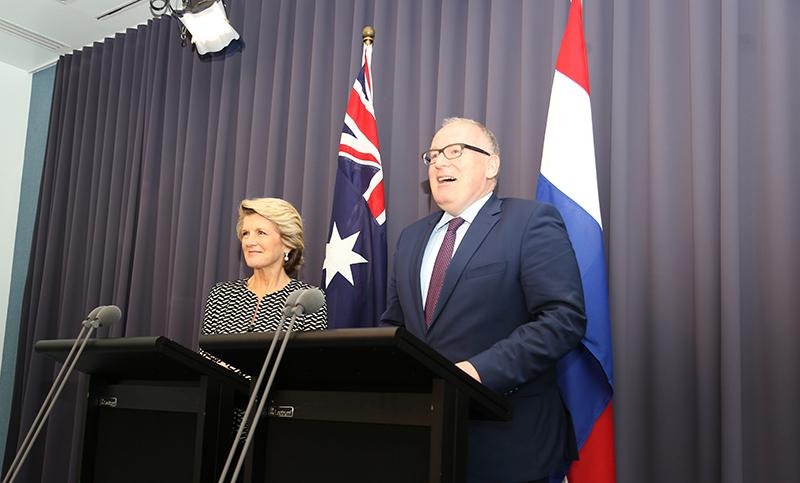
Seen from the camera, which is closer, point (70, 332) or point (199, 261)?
point (199, 261)

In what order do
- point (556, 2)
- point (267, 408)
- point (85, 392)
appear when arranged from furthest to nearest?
point (556, 2) → point (85, 392) → point (267, 408)

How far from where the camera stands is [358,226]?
3.52m

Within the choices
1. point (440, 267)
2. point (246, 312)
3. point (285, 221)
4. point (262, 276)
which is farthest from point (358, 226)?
point (440, 267)

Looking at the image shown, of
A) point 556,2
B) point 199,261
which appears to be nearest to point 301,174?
point 199,261

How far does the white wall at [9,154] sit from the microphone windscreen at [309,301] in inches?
195

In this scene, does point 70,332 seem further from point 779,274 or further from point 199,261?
point 779,274

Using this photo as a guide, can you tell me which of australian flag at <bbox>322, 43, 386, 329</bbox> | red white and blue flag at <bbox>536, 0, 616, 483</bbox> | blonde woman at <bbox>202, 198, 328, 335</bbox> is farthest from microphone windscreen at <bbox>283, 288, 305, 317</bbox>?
australian flag at <bbox>322, 43, 386, 329</bbox>

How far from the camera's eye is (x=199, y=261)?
4543mm

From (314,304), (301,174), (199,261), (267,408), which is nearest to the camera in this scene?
(314,304)

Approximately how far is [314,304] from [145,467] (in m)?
0.92

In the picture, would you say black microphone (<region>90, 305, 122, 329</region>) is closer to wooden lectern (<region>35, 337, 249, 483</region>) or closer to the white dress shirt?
wooden lectern (<region>35, 337, 249, 483</region>)

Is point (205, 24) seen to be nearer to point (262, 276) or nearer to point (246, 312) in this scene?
point (262, 276)

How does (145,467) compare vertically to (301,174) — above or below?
below

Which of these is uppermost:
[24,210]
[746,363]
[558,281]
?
[24,210]
